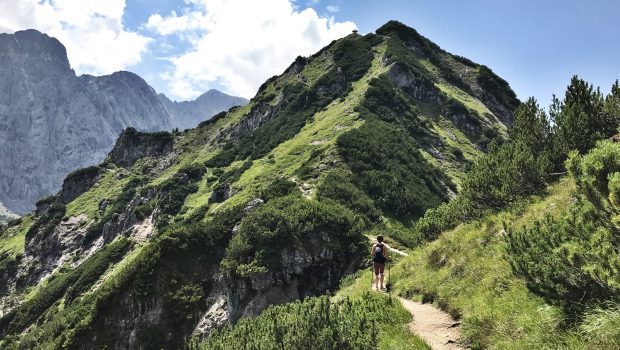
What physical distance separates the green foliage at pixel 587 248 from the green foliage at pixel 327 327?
345 cm

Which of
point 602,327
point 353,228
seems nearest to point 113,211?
point 353,228

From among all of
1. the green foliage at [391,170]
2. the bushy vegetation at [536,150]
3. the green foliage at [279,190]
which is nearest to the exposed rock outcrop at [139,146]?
the green foliage at [391,170]

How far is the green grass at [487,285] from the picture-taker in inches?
329

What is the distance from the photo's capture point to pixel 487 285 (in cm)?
1164

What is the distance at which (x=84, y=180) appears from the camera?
13062 cm

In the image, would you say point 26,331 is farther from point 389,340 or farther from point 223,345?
point 389,340

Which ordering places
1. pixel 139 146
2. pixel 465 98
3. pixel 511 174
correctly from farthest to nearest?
1. pixel 139 146
2. pixel 465 98
3. pixel 511 174

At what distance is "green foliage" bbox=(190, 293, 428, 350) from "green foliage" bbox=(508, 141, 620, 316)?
3.45m

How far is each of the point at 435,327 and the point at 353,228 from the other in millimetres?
30688

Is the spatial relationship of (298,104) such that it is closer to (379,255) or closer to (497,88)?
(497,88)

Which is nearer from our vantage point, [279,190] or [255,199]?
[255,199]

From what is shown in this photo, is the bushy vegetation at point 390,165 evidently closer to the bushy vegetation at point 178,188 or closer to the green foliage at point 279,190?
the green foliage at point 279,190

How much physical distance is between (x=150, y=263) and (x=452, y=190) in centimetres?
5138

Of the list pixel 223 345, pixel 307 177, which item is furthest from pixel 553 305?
pixel 307 177
